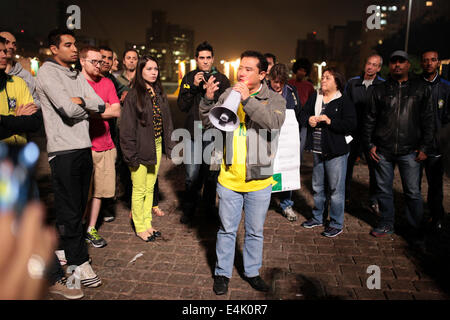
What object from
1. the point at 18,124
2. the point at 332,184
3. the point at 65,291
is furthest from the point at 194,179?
the point at 18,124

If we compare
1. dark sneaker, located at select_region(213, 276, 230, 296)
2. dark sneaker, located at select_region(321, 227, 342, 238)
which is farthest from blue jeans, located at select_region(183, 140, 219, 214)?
dark sneaker, located at select_region(213, 276, 230, 296)

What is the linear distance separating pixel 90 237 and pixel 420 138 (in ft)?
16.0

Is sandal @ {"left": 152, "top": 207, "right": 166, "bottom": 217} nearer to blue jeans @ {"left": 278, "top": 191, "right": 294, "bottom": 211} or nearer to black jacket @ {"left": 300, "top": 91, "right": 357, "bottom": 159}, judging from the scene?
blue jeans @ {"left": 278, "top": 191, "right": 294, "bottom": 211}

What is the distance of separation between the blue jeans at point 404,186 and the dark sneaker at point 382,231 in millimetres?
59

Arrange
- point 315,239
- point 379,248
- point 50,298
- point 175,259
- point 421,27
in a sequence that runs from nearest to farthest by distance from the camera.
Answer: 1. point 50,298
2. point 175,259
3. point 379,248
4. point 315,239
5. point 421,27

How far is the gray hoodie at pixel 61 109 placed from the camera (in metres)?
3.24

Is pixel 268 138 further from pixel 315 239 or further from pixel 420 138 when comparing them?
pixel 420 138

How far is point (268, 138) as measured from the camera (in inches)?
127

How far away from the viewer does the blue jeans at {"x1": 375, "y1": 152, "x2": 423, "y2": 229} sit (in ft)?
15.0


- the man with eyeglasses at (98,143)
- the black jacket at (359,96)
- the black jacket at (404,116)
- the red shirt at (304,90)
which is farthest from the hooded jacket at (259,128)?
the red shirt at (304,90)

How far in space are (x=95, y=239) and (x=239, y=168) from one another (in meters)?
2.57

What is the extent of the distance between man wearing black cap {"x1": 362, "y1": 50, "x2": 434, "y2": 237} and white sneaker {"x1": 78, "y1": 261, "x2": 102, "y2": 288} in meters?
3.92
